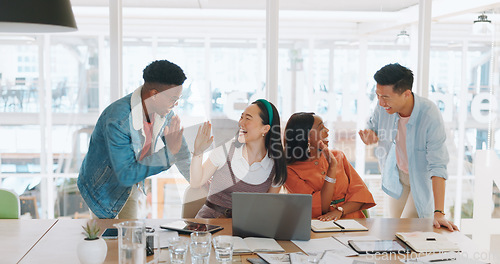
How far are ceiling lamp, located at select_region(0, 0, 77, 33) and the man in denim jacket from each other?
73 cm

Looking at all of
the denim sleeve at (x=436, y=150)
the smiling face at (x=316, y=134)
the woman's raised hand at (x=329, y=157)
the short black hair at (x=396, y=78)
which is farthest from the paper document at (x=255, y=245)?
the short black hair at (x=396, y=78)

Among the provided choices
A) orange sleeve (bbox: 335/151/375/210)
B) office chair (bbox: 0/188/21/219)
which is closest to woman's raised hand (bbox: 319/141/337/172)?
orange sleeve (bbox: 335/151/375/210)

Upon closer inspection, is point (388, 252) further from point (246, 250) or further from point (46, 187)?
point (46, 187)

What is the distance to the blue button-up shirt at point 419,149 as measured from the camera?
8.50 ft

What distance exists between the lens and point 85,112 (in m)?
3.46

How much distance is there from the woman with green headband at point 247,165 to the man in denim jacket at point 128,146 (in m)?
0.22

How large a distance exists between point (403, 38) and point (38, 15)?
261 cm

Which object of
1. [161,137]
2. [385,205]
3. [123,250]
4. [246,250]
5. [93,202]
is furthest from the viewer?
[385,205]

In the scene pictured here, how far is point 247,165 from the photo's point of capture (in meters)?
2.54

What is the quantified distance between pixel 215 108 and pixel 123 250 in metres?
1.93

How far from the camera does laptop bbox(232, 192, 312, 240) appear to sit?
1.95 meters

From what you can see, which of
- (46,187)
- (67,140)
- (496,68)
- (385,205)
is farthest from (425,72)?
(46,187)

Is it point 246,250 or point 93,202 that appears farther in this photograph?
point 93,202

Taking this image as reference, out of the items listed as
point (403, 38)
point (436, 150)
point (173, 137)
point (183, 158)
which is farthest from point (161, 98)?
point (403, 38)
